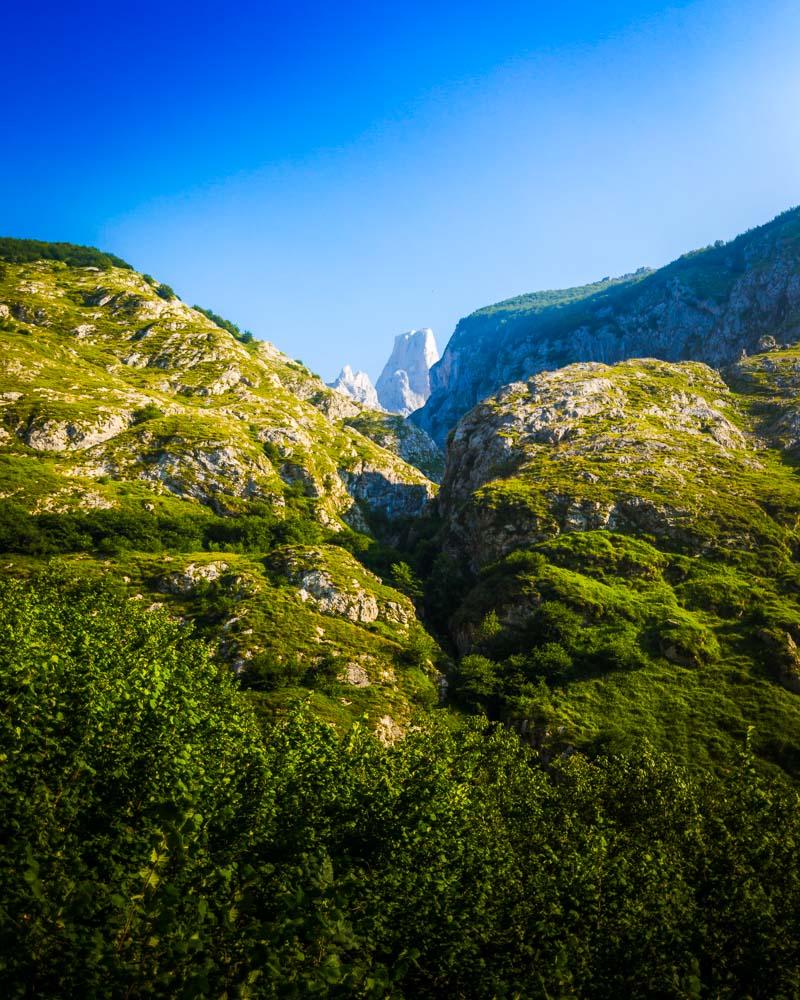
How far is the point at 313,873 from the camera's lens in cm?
1739

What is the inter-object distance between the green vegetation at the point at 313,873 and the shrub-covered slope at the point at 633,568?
3577cm

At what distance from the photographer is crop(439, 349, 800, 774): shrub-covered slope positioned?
215ft

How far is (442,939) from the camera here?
63.7 feet

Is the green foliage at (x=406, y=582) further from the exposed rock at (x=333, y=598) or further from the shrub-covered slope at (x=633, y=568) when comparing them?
the exposed rock at (x=333, y=598)

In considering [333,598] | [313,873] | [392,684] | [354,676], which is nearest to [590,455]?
[333,598]

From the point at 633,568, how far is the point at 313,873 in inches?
3442

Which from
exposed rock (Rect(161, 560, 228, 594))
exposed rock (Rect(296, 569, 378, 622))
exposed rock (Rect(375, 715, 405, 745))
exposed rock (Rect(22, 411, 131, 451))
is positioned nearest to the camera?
exposed rock (Rect(375, 715, 405, 745))

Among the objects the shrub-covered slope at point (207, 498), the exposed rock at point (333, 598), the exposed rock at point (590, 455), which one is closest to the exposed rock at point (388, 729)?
the shrub-covered slope at point (207, 498)

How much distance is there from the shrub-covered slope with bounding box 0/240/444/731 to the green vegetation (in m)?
36.2

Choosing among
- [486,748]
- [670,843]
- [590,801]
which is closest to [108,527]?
[486,748]

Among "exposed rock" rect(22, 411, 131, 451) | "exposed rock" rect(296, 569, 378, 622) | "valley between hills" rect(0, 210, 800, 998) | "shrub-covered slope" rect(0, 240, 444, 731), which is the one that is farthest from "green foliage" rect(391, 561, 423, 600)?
"exposed rock" rect(22, 411, 131, 451)

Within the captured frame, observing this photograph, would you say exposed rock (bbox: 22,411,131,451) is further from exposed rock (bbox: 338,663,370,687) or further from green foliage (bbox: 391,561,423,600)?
exposed rock (bbox: 338,663,370,687)

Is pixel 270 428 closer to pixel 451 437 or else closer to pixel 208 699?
pixel 451 437

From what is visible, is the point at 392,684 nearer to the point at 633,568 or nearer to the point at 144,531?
the point at 633,568
